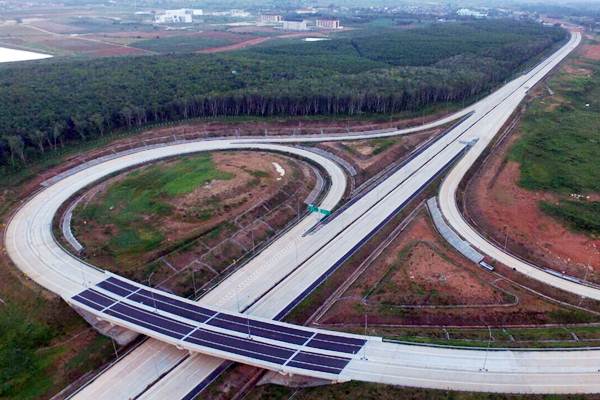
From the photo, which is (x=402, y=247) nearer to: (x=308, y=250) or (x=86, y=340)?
(x=308, y=250)

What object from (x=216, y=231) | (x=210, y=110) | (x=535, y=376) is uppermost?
(x=210, y=110)

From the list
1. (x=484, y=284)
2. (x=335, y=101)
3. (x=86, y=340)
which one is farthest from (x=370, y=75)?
(x=86, y=340)

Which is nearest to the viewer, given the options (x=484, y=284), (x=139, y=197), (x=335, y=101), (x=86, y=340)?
(x=86, y=340)

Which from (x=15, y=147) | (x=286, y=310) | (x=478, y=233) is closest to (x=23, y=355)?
(x=286, y=310)

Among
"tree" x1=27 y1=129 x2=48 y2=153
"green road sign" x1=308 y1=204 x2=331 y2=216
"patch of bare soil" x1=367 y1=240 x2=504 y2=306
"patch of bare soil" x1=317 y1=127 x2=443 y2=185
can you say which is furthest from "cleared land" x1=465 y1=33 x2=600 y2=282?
"tree" x1=27 y1=129 x2=48 y2=153

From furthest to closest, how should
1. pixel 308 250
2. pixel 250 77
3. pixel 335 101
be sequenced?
1. pixel 250 77
2. pixel 335 101
3. pixel 308 250

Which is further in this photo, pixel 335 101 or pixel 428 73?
pixel 428 73

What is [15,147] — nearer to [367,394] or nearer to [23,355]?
[23,355]

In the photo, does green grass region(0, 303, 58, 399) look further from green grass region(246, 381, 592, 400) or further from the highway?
the highway
